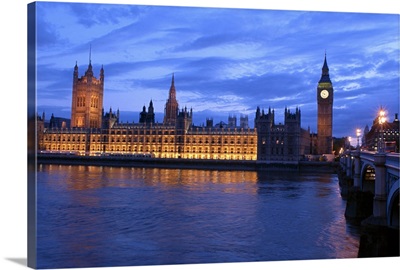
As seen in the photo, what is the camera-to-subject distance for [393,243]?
10422mm

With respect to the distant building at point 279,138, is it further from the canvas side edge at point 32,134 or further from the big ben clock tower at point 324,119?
the canvas side edge at point 32,134

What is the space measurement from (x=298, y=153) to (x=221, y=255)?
4806cm

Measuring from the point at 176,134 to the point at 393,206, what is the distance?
5538 cm

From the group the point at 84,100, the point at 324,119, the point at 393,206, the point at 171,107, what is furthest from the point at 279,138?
the point at 393,206

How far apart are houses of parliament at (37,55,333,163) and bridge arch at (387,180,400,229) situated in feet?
147

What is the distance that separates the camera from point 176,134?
215 feet

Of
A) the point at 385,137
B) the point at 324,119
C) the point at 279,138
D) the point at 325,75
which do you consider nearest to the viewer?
the point at 385,137

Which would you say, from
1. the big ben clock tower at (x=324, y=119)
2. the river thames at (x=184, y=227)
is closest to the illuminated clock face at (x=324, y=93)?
the big ben clock tower at (x=324, y=119)

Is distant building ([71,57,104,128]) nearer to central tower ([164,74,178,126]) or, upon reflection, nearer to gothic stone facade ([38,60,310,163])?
gothic stone facade ([38,60,310,163])

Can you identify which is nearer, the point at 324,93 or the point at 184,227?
the point at 184,227

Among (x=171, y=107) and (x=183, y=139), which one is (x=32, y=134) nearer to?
(x=183, y=139)

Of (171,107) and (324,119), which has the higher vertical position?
(171,107)

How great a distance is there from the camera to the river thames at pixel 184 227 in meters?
11.8

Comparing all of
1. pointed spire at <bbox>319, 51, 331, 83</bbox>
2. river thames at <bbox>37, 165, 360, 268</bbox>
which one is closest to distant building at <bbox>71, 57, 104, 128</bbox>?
pointed spire at <bbox>319, 51, 331, 83</bbox>
